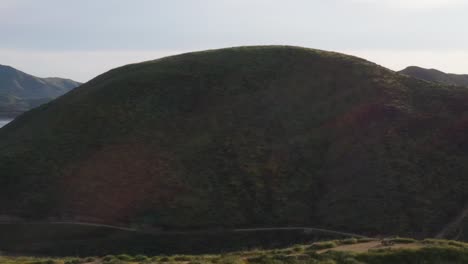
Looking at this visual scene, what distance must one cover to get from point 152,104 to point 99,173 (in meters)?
13.7

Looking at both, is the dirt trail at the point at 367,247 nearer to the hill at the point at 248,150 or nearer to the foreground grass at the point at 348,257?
the foreground grass at the point at 348,257

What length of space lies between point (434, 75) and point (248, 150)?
362 ft

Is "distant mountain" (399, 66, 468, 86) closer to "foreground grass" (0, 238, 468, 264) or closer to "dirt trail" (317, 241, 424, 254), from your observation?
"dirt trail" (317, 241, 424, 254)

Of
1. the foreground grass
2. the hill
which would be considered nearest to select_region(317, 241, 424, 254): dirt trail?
the foreground grass

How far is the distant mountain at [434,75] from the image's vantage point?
457ft

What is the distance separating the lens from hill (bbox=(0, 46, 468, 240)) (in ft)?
132

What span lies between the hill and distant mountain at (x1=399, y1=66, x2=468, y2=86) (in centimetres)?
8361

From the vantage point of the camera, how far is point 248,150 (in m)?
48.2

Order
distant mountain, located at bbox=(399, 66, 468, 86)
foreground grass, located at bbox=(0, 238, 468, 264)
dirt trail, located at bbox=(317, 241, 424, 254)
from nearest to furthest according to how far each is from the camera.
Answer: foreground grass, located at bbox=(0, 238, 468, 264)
dirt trail, located at bbox=(317, 241, 424, 254)
distant mountain, located at bbox=(399, 66, 468, 86)

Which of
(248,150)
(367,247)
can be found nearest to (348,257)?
(367,247)

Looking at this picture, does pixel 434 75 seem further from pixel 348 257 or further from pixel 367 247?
pixel 348 257

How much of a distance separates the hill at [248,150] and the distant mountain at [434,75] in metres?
83.6

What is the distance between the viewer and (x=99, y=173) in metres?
44.7

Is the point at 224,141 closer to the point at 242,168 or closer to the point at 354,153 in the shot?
the point at 242,168
